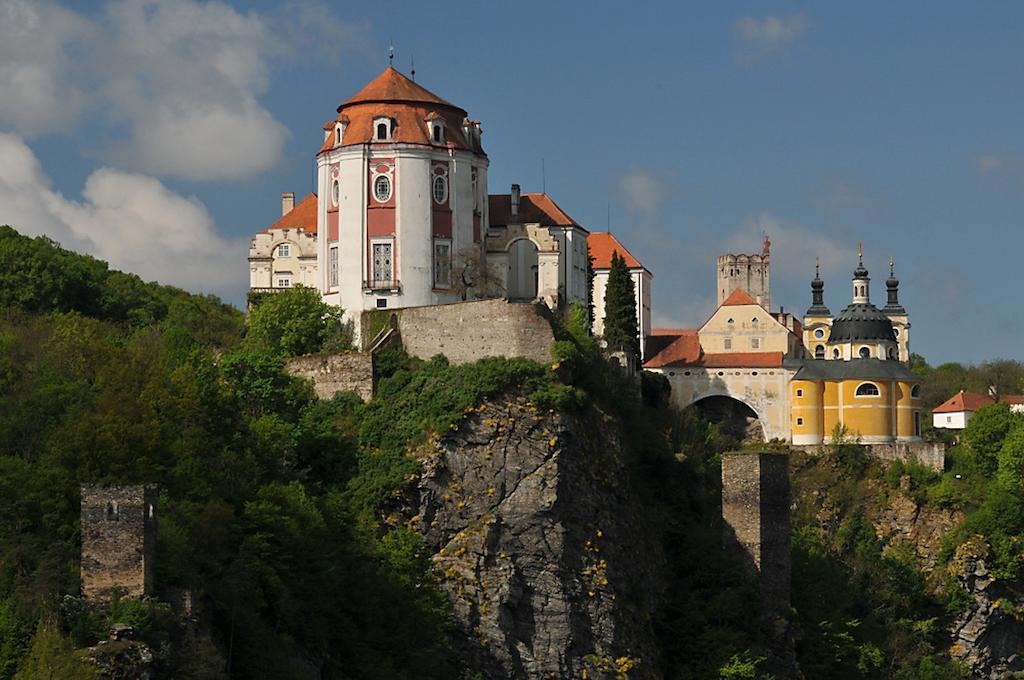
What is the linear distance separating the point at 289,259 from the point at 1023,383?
6322 centimetres

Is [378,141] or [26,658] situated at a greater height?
[378,141]

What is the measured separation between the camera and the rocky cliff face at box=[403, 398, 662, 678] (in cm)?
6172

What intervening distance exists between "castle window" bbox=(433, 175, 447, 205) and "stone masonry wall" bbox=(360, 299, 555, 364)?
4.67m

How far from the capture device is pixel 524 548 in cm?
6244

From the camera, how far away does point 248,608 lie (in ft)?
167

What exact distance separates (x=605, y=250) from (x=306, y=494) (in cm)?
3408

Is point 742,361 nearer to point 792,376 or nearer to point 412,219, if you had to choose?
point 792,376

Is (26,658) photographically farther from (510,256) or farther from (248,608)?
(510,256)

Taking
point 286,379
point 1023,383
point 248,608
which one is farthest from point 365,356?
point 1023,383

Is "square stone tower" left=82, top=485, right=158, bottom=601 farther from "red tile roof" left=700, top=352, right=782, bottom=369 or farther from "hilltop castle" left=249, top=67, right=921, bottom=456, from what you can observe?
"red tile roof" left=700, top=352, right=782, bottom=369

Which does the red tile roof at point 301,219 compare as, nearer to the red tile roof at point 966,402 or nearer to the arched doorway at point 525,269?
the arched doorway at point 525,269

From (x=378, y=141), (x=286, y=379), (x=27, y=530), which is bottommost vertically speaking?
(x=27, y=530)

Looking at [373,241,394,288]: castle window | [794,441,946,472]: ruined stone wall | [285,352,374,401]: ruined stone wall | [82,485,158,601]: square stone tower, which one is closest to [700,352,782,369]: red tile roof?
[794,441,946,472]: ruined stone wall

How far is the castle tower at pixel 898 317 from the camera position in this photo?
4478 inches
